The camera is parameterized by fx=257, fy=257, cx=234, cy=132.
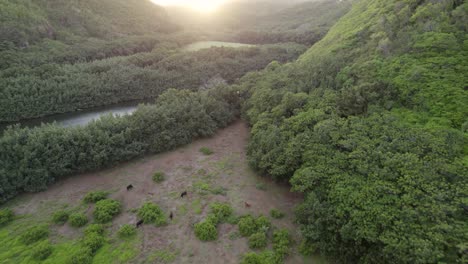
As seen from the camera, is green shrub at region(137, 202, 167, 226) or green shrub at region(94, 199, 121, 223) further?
green shrub at region(94, 199, 121, 223)

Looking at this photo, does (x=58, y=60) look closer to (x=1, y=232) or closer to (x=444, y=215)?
(x=1, y=232)

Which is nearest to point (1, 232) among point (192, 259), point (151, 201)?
point (151, 201)

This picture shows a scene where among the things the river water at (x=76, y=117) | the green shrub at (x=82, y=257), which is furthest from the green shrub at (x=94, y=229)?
the river water at (x=76, y=117)

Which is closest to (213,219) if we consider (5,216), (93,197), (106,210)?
(106,210)

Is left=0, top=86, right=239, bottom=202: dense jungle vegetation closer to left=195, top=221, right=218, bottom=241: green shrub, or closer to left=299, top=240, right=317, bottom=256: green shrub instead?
left=195, top=221, right=218, bottom=241: green shrub

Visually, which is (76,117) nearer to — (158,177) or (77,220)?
(158,177)

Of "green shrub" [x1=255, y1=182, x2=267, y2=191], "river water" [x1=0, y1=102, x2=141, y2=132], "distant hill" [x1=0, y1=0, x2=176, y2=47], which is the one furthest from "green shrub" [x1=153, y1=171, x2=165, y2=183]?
"distant hill" [x1=0, y1=0, x2=176, y2=47]

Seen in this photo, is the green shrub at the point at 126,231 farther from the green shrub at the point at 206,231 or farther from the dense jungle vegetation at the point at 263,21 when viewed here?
the dense jungle vegetation at the point at 263,21

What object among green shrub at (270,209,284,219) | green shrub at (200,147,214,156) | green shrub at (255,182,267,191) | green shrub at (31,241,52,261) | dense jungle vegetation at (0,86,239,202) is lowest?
green shrub at (31,241,52,261)
